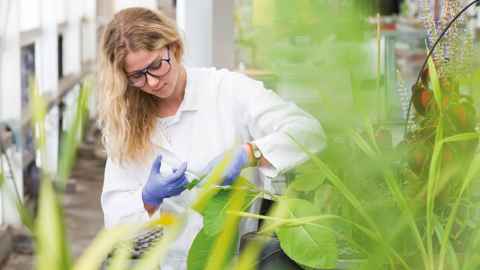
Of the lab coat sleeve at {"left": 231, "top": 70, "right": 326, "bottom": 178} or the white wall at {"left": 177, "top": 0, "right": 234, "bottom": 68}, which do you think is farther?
the white wall at {"left": 177, "top": 0, "right": 234, "bottom": 68}

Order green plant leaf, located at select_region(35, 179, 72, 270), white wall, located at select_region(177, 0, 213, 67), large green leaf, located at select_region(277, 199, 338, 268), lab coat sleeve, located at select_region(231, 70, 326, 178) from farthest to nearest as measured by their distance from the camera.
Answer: white wall, located at select_region(177, 0, 213, 67) < large green leaf, located at select_region(277, 199, 338, 268) < lab coat sleeve, located at select_region(231, 70, 326, 178) < green plant leaf, located at select_region(35, 179, 72, 270)

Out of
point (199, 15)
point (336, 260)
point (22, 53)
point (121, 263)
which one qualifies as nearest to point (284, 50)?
point (121, 263)

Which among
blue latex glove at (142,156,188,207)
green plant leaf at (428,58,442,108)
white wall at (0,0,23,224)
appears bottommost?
white wall at (0,0,23,224)

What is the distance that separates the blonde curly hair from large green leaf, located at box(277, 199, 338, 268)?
0.84m

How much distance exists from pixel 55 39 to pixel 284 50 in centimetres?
565

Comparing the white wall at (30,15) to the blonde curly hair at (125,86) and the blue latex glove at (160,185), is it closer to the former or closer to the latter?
the blonde curly hair at (125,86)

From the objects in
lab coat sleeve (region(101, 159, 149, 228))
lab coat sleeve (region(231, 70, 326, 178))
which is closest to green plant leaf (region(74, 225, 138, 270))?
lab coat sleeve (region(231, 70, 326, 178))

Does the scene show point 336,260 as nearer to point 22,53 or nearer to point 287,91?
point 287,91

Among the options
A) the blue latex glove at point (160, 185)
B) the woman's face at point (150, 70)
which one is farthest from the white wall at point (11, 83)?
the blue latex glove at point (160, 185)

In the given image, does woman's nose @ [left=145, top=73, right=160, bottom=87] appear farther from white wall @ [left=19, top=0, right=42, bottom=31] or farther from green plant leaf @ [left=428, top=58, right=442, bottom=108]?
white wall @ [left=19, top=0, right=42, bottom=31]

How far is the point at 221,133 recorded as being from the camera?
5.68 ft

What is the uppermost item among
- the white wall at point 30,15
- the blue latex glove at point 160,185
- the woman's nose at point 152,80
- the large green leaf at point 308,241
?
the woman's nose at point 152,80

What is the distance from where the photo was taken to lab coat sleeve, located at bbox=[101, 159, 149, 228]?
1.59m

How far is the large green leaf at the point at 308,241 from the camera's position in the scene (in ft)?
2.55
